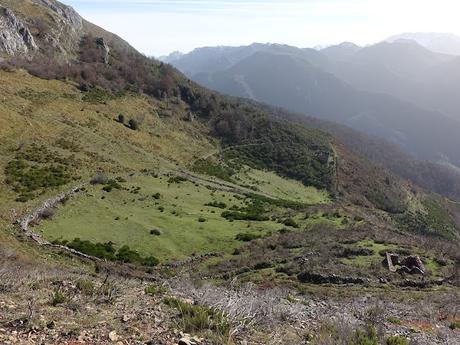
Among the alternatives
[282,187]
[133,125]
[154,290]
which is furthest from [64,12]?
[154,290]

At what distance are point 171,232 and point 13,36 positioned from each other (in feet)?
274

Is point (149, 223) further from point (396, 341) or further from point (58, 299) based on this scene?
point (396, 341)

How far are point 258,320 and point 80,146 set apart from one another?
5451cm

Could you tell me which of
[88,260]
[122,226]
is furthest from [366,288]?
[122,226]

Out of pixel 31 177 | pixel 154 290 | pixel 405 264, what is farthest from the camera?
pixel 31 177

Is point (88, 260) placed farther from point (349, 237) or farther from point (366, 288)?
point (349, 237)

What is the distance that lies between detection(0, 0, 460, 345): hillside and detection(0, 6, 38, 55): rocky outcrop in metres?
0.55

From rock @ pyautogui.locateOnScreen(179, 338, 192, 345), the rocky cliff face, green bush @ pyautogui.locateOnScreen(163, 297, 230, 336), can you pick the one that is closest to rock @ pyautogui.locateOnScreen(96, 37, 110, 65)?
the rocky cliff face

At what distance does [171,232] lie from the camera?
38906 mm

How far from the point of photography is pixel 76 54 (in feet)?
418

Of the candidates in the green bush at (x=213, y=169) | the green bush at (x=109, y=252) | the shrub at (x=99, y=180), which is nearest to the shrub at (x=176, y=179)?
the shrub at (x=99, y=180)

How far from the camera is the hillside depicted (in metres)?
12.6

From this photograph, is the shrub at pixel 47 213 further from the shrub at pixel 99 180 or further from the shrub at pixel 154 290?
the shrub at pixel 154 290

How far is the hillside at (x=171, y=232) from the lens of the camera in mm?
12570
